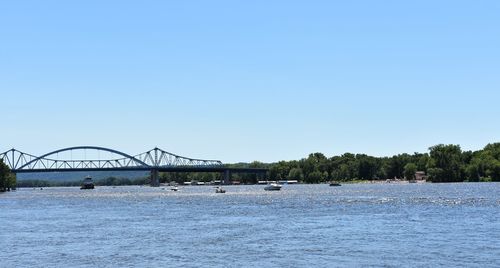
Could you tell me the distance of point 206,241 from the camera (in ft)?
200

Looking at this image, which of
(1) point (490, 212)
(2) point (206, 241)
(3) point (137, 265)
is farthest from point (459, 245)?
(1) point (490, 212)

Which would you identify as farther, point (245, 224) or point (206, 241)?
point (245, 224)

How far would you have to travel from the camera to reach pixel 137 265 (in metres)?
46.8

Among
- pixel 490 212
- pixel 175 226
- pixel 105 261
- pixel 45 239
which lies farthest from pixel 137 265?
pixel 490 212

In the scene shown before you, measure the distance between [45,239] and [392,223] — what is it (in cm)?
3375

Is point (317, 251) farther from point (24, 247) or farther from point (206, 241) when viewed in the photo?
point (24, 247)

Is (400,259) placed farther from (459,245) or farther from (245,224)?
(245,224)

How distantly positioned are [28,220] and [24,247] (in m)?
35.5

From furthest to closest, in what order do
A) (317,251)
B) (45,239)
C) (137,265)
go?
1. (45,239)
2. (317,251)
3. (137,265)

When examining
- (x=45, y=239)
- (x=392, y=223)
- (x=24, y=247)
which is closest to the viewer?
(x=24, y=247)

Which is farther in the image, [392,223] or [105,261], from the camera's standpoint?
[392,223]

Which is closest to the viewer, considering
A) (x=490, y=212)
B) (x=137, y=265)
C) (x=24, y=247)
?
(x=137, y=265)

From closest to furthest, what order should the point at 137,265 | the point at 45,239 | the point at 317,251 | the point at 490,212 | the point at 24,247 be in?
1. the point at 137,265
2. the point at 317,251
3. the point at 24,247
4. the point at 45,239
5. the point at 490,212

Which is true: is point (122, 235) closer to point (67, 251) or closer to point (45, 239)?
point (45, 239)
